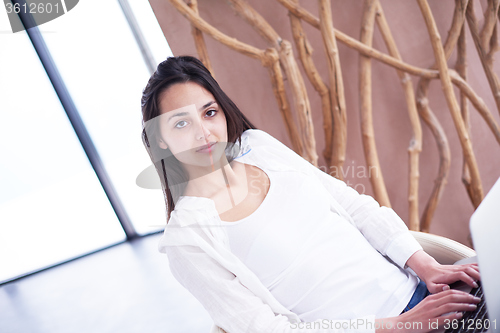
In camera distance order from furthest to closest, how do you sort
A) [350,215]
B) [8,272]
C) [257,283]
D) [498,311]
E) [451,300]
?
[8,272] → [350,215] → [257,283] → [451,300] → [498,311]

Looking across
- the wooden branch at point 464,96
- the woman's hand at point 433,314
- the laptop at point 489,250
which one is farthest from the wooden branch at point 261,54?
the laptop at point 489,250

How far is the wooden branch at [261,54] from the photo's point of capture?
1.21 metres

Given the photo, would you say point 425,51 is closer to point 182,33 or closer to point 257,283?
point 182,33

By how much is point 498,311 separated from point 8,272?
2831mm

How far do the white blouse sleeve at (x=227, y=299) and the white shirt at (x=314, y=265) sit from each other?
0.05 metres

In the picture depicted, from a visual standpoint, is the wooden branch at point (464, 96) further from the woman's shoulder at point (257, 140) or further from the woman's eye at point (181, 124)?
the woman's eye at point (181, 124)

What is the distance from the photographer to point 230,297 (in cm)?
Answer: 63

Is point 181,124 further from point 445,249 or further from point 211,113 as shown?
point 445,249

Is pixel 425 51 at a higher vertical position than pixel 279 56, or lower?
lower

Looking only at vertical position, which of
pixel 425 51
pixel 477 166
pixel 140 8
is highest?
pixel 140 8

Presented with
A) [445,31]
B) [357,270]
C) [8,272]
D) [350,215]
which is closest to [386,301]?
[357,270]

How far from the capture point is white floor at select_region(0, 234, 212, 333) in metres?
1.73

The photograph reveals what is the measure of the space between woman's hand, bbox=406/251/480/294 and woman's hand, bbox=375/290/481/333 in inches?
2.6

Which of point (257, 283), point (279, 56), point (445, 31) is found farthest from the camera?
point (445, 31)
